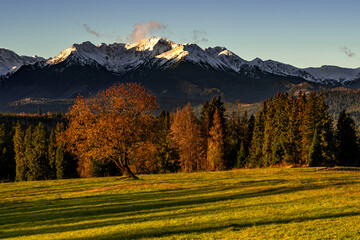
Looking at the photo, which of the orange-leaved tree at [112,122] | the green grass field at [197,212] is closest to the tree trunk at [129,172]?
the orange-leaved tree at [112,122]

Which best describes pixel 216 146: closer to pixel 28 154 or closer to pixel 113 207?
pixel 28 154

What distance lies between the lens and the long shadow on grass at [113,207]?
2820 centimetres

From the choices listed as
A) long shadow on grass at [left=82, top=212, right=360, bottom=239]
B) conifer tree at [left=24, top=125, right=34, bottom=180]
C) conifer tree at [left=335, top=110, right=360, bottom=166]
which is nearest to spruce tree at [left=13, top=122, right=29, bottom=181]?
conifer tree at [left=24, top=125, right=34, bottom=180]

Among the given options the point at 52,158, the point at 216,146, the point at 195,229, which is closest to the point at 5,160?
the point at 52,158

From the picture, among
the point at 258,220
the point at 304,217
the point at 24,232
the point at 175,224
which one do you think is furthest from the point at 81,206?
the point at 304,217

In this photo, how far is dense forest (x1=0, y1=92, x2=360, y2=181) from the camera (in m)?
82.4

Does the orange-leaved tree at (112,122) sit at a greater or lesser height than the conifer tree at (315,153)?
greater

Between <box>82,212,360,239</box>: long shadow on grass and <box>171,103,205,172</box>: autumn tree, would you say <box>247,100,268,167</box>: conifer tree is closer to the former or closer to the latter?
<box>171,103,205,172</box>: autumn tree

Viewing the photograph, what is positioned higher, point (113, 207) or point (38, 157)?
point (38, 157)

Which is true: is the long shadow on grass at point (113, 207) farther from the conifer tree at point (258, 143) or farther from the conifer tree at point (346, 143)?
the conifer tree at point (258, 143)

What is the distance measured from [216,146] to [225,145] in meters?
5.77

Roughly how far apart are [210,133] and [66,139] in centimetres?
4640

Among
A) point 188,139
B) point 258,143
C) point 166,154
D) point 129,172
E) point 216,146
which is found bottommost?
point 129,172

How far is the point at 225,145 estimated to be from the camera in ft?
322
